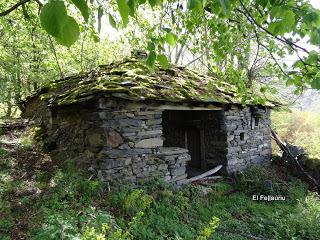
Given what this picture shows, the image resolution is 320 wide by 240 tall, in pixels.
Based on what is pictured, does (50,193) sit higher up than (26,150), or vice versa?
(26,150)

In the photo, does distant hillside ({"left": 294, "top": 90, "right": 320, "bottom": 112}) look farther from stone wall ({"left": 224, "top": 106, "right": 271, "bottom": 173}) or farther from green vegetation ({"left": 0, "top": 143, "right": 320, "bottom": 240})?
green vegetation ({"left": 0, "top": 143, "right": 320, "bottom": 240})

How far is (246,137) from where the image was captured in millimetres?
7945

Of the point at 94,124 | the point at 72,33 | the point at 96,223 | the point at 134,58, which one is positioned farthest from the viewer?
the point at 134,58

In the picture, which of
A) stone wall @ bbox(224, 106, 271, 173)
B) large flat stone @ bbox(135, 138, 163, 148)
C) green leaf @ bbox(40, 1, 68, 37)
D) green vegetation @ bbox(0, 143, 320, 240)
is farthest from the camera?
stone wall @ bbox(224, 106, 271, 173)

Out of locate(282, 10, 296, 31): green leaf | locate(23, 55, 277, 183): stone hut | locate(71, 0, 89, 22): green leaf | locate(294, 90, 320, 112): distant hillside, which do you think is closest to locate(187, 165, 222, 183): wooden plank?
locate(23, 55, 277, 183): stone hut

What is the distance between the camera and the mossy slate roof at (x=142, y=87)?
5.16 m

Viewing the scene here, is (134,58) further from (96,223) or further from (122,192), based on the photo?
(96,223)

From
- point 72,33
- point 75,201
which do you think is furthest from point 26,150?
point 72,33

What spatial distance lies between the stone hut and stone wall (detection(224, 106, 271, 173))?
25mm

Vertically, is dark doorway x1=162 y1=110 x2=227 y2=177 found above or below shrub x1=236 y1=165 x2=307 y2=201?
above

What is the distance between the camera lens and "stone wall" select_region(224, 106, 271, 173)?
7457 mm

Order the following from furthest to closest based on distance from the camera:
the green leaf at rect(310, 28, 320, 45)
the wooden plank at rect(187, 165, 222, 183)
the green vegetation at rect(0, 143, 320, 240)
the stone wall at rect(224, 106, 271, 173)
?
1. the stone wall at rect(224, 106, 271, 173)
2. the wooden plank at rect(187, 165, 222, 183)
3. the green vegetation at rect(0, 143, 320, 240)
4. the green leaf at rect(310, 28, 320, 45)

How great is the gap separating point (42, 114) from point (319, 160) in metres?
8.04

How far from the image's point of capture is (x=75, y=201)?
434 centimetres
